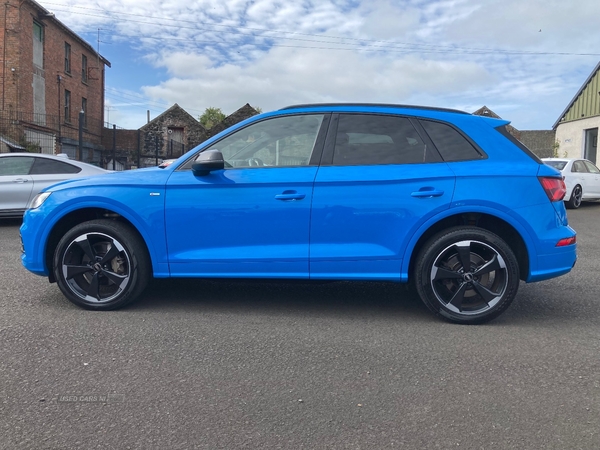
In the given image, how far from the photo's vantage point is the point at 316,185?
4.08 meters

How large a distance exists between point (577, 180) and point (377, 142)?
13342 millimetres

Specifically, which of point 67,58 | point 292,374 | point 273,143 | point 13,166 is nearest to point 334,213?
point 273,143

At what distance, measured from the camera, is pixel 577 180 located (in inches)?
606

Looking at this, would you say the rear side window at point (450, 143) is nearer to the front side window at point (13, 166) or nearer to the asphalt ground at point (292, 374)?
the asphalt ground at point (292, 374)

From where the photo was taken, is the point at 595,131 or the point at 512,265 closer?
the point at 512,265

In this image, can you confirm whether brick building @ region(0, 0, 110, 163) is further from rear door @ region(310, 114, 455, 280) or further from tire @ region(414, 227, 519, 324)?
tire @ region(414, 227, 519, 324)

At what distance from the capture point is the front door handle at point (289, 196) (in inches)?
160

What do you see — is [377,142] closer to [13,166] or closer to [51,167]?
[51,167]

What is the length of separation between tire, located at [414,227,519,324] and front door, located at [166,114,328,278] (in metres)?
0.94

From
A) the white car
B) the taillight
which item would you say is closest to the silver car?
the taillight

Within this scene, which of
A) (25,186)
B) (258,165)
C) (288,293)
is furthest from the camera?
(25,186)

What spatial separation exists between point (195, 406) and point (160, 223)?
1.83 m

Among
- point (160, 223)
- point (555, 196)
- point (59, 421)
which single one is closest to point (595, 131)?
point (555, 196)

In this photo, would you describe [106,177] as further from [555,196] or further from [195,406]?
[555,196]
